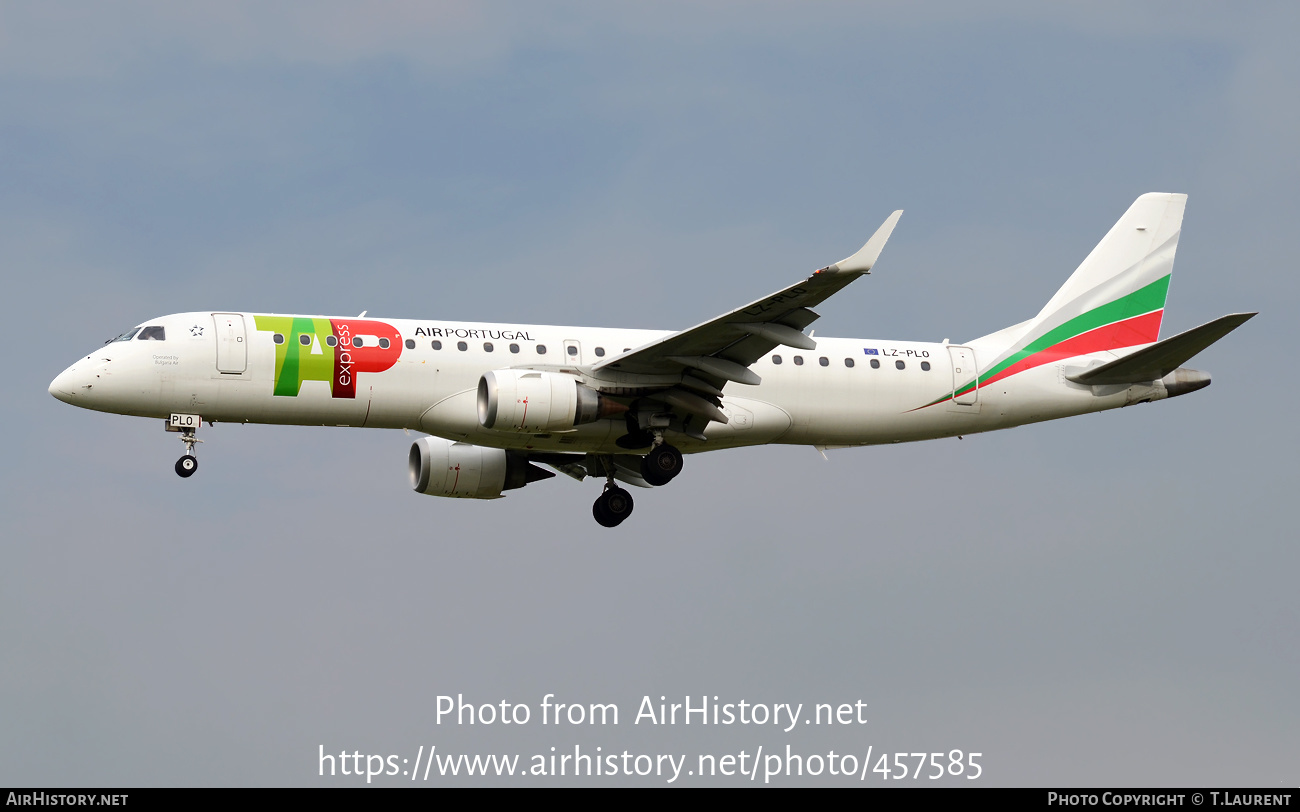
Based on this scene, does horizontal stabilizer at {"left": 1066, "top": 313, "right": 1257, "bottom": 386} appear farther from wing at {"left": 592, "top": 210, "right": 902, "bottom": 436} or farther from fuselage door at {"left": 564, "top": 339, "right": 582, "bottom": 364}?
fuselage door at {"left": 564, "top": 339, "right": 582, "bottom": 364}

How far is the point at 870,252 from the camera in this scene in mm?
31047

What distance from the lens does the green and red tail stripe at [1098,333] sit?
4025 cm

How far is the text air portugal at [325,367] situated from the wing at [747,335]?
5050 millimetres

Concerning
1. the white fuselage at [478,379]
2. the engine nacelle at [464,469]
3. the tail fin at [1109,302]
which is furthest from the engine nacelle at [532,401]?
the tail fin at [1109,302]

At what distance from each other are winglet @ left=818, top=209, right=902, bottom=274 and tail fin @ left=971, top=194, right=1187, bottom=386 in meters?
9.71

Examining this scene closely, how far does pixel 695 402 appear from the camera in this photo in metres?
36.8

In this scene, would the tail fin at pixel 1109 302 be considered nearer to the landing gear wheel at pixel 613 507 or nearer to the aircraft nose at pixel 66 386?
the landing gear wheel at pixel 613 507


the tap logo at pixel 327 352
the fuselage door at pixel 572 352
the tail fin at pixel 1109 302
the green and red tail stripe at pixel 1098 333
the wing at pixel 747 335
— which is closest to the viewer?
the wing at pixel 747 335

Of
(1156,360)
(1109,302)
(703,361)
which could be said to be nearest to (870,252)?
(703,361)

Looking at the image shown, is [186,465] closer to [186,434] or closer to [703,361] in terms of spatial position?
[186,434]

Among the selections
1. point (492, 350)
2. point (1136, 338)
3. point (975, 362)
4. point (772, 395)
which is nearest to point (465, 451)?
point (492, 350)

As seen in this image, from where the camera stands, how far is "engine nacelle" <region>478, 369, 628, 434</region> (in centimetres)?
3497

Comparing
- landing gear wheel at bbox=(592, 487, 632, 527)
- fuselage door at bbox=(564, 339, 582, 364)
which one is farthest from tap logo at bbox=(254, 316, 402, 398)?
landing gear wheel at bbox=(592, 487, 632, 527)

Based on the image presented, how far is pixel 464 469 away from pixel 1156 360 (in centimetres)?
1734
